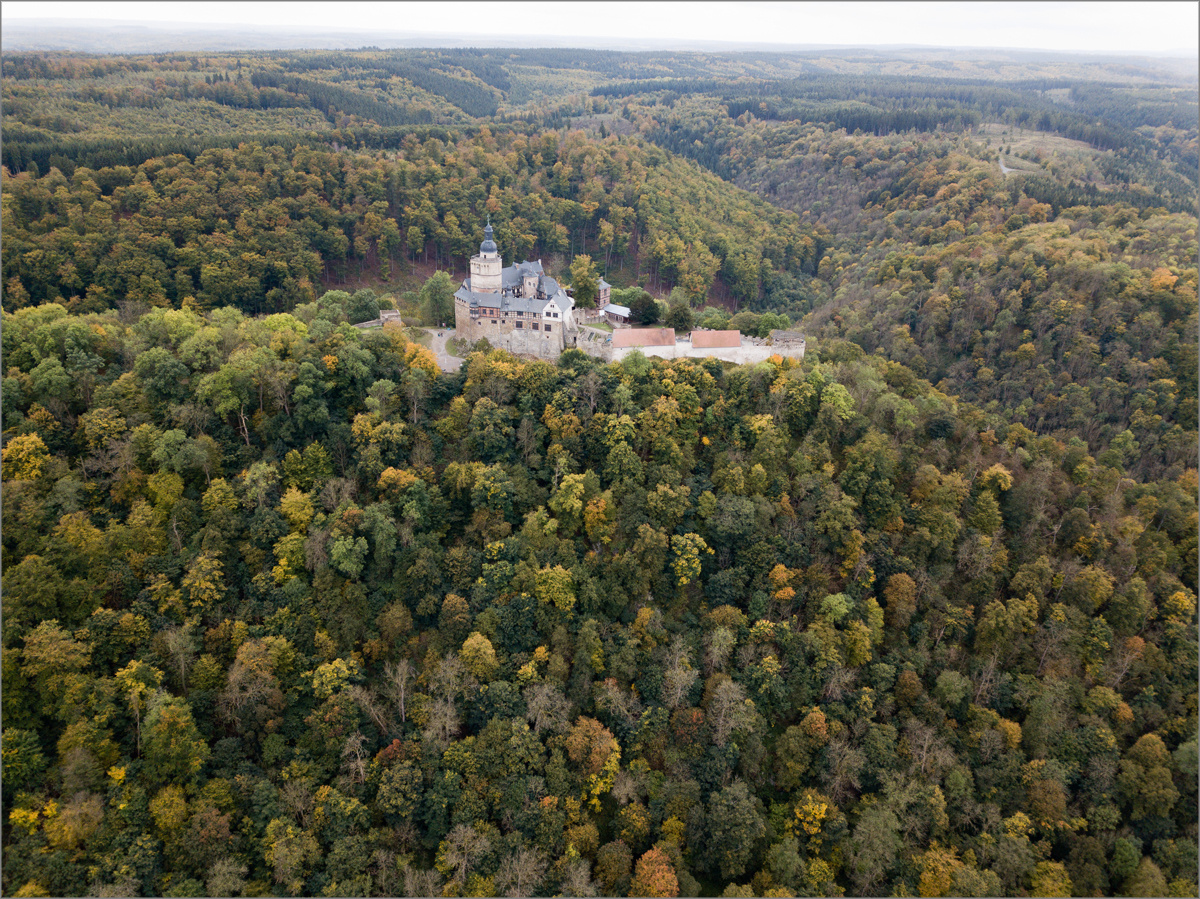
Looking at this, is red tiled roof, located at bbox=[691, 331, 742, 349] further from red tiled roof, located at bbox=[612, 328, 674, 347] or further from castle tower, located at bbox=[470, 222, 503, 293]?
castle tower, located at bbox=[470, 222, 503, 293]

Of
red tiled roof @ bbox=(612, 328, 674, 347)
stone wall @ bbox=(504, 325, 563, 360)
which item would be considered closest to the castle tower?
stone wall @ bbox=(504, 325, 563, 360)

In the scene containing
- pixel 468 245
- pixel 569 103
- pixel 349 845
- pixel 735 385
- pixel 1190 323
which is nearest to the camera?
pixel 349 845

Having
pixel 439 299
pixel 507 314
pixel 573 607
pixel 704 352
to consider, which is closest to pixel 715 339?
pixel 704 352

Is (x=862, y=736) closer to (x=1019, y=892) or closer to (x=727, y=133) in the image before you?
(x=1019, y=892)

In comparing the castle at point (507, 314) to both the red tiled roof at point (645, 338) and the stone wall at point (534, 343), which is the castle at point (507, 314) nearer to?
the stone wall at point (534, 343)

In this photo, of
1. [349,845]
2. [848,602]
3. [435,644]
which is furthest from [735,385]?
[349,845]

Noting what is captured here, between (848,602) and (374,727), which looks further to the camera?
(848,602)
